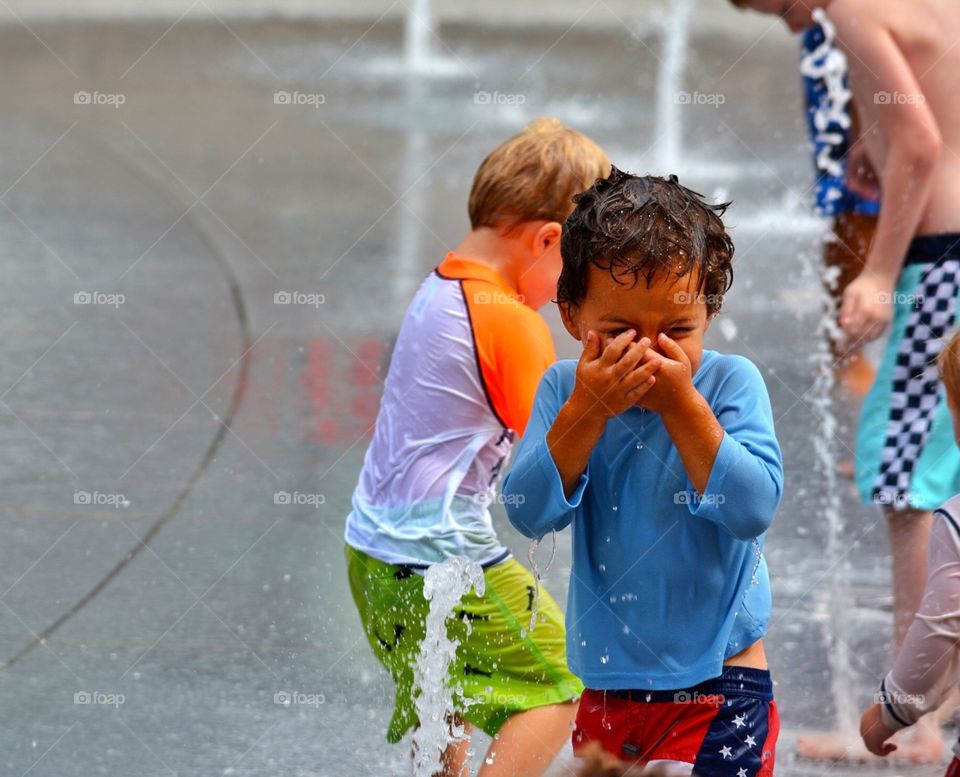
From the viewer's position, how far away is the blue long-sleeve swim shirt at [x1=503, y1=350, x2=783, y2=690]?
7.99 ft

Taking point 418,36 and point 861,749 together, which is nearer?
point 861,749

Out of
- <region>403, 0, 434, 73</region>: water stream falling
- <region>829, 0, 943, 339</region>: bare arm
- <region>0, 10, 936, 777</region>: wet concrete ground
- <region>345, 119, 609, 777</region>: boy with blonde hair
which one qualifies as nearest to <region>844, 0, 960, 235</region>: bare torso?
<region>829, 0, 943, 339</region>: bare arm

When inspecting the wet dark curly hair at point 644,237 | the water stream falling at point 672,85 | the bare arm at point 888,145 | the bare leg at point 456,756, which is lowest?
the bare leg at point 456,756

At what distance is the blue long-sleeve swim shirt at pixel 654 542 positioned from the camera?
244 cm

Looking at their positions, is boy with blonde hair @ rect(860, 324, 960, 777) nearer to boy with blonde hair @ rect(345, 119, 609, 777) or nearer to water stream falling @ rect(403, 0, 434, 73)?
boy with blonde hair @ rect(345, 119, 609, 777)

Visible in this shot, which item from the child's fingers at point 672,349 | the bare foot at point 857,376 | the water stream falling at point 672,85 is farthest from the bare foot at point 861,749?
the water stream falling at point 672,85

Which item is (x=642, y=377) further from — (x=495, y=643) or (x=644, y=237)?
(x=495, y=643)

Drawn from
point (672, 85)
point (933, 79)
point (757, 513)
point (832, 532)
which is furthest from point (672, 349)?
point (672, 85)

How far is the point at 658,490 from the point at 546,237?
0.85 m

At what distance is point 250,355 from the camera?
663 centimetres

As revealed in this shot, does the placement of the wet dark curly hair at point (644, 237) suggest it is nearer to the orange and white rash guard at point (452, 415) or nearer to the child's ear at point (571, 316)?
the child's ear at point (571, 316)

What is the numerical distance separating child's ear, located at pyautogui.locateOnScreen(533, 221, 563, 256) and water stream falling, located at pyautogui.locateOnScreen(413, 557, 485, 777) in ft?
2.24

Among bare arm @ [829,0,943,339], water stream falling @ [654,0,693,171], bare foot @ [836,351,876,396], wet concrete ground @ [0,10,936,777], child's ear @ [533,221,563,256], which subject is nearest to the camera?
child's ear @ [533,221,563,256]

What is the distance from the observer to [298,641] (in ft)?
13.8
